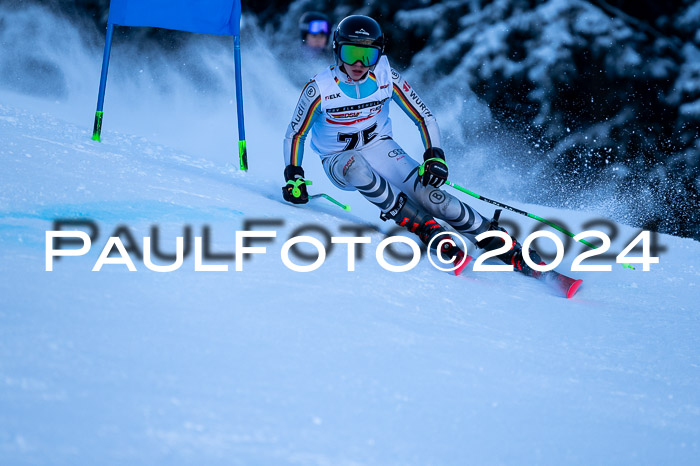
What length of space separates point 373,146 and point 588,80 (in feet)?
16.5

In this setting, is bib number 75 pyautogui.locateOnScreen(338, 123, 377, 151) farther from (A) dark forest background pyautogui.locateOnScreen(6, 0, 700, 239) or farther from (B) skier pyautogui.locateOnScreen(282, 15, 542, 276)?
(A) dark forest background pyautogui.locateOnScreen(6, 0, 700, 239)

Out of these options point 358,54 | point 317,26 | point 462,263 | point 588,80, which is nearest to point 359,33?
point 358,54

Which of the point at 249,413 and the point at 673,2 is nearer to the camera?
the point at 249,413

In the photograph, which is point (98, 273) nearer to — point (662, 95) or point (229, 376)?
point (229, 376)

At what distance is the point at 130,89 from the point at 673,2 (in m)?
6.74

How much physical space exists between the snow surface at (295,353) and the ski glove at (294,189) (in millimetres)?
109

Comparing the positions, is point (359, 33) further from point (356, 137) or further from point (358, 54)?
point (356, 137)

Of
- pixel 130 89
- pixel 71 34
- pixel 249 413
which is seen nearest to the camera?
pixel 249 413

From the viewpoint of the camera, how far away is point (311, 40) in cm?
765

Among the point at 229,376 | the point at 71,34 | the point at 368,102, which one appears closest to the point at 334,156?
the point at 368,102

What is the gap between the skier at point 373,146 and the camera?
326cm

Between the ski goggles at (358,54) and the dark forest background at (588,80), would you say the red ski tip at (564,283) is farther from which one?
the dark forest background at (588,80)

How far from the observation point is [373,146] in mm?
3629

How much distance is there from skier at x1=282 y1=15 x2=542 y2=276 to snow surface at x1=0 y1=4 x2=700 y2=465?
21cm
